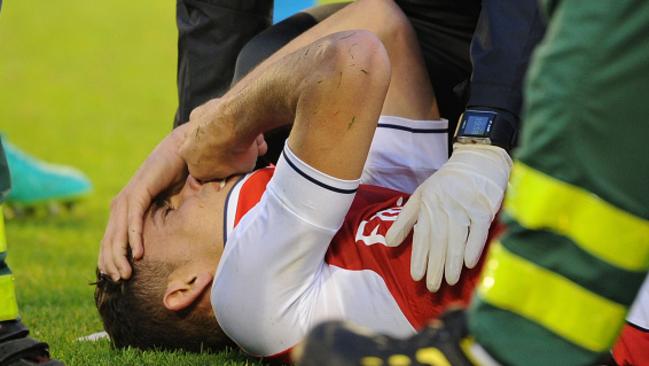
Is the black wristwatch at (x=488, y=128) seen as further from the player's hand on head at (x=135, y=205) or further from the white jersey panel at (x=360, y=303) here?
the player's hand on head at (x=135, y=205)

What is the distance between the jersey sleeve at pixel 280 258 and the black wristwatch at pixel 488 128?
37cm

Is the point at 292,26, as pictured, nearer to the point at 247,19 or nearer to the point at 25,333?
the point at 247,19

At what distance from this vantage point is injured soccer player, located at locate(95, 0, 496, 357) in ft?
7.23

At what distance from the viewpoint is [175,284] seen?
8.26 feet

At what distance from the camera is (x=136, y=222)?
2.65m

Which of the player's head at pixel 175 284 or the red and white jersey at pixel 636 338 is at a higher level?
the red and white jersey at pixel 636 338

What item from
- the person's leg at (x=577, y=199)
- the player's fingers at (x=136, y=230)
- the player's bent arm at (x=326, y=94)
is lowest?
the player's fingers at (x=136, y=230)

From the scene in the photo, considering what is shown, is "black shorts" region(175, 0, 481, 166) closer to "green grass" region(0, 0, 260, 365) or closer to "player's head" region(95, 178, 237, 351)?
"player's head" region(95, 178, 237, 351)

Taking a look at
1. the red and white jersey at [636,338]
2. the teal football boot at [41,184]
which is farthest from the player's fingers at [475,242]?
the teal football boot at [41,184]

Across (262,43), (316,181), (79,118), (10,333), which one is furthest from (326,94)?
(79,118)

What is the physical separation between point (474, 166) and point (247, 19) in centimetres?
153

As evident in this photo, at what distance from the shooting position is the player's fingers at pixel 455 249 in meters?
2.19

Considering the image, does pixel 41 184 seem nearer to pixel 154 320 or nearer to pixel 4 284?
pixel 154 320

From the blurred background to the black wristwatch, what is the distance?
711 mm
